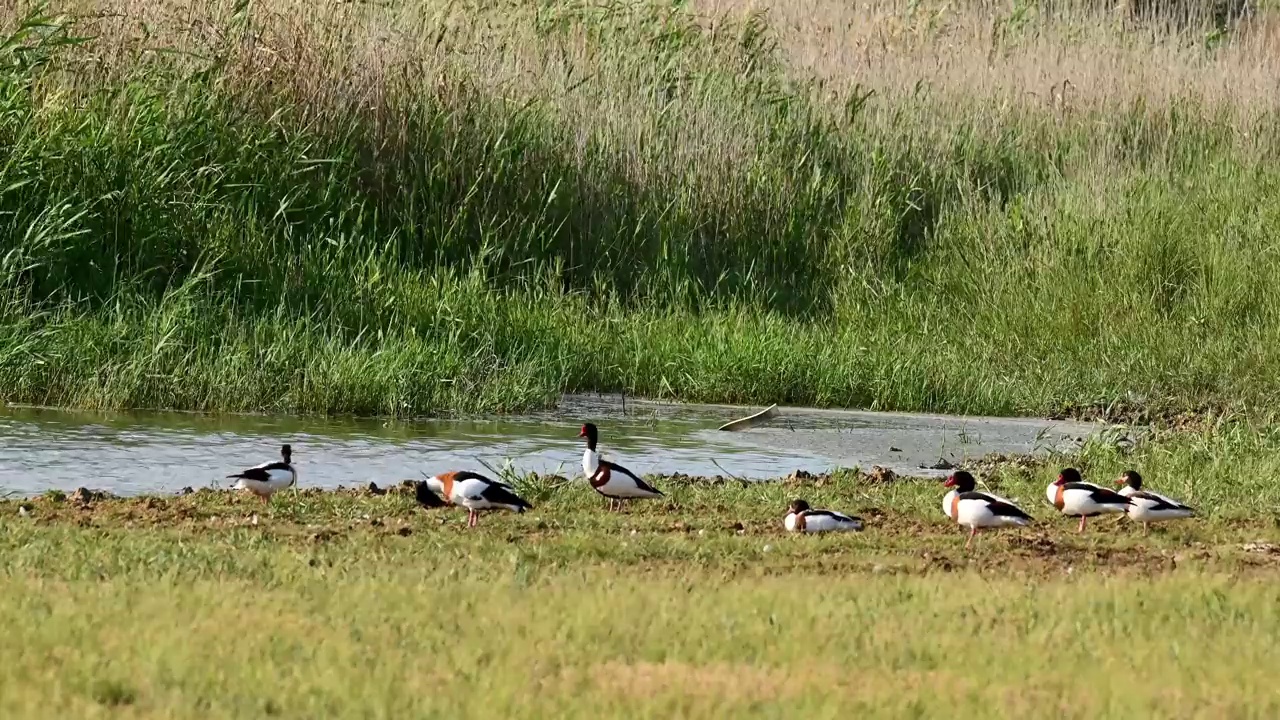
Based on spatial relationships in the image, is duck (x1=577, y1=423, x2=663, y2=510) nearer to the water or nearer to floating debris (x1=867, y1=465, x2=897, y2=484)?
the water

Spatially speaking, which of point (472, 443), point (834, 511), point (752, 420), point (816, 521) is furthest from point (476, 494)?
point (752, 420)

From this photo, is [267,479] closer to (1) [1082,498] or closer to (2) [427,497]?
(2) [427,497]

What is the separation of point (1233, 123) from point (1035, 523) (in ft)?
39.4

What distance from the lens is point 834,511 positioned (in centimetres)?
1009

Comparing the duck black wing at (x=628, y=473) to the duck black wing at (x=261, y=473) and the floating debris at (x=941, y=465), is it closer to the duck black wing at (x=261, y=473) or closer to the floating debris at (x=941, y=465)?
the duck black wing at (x=261, y=473)

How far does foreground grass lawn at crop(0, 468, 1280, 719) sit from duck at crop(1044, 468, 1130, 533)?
0.15 m

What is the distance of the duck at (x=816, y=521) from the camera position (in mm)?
9688

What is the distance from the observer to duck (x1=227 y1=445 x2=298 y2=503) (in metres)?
10.2

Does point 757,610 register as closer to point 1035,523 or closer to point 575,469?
point 1035,523

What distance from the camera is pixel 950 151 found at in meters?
19.8

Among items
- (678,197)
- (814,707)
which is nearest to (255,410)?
(678,197)

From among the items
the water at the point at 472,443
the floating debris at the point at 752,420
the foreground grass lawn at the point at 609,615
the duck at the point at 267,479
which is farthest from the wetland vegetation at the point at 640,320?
the floating debris at the point at 752,420

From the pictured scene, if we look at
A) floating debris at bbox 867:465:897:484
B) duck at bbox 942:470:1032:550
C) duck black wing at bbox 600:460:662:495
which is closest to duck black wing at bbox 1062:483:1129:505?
duck at bbox 942:470:1032:550

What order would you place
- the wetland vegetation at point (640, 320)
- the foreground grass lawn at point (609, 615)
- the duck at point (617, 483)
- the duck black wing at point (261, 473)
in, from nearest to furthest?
the foreground grass lawn at point (609, 615) → the wetland vegetation at point (640, 320) → the duck black wing at point (261, 473) → the duck at point (617, 483)
